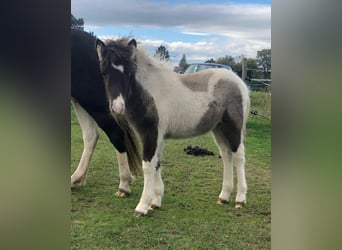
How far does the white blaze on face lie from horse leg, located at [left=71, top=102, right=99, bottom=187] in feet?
0.42

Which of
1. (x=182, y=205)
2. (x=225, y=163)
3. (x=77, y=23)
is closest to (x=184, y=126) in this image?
(x=225, y=163)

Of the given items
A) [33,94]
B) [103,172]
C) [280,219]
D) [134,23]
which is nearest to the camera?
[33,94]

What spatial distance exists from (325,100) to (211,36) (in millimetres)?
551

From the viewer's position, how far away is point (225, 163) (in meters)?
1.73

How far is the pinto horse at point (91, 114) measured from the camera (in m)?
1.54

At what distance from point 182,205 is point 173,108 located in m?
0.43

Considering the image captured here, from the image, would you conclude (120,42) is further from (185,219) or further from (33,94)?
(185,219)

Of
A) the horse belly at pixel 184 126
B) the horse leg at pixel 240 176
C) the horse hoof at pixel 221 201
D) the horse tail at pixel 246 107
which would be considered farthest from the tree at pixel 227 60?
the horse hoof at pixel 221 201

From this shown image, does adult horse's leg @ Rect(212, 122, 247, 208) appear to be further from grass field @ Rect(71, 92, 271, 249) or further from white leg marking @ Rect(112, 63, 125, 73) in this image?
white leg marking @ Rect(112, 63, 125, 73)

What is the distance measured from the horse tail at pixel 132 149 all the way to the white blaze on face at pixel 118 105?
0.32 ft

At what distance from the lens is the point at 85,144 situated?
5.24ft

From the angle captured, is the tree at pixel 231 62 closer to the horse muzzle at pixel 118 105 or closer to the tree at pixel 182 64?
the tree at pixel 182 64

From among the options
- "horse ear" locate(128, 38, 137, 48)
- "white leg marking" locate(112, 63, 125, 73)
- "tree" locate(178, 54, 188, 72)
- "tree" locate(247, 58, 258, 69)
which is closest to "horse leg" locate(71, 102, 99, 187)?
"white leg marking" locate(112, 63, 125, 73)

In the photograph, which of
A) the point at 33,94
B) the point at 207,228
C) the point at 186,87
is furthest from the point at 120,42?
the point at 207,228
